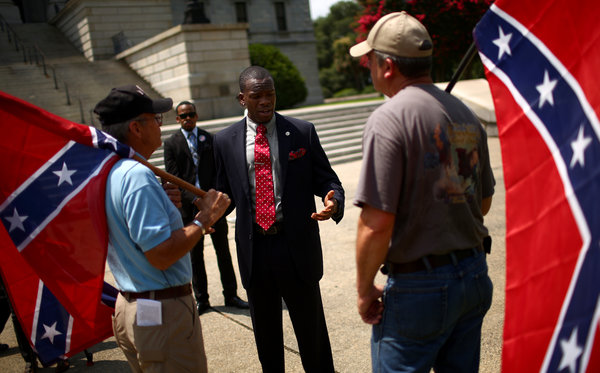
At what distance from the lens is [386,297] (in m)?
2.18

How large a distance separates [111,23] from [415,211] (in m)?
29.0

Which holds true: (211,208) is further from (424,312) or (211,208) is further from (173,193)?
(424,312)

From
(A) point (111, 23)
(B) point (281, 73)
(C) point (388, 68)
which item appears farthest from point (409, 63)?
(A) point (111, 23)

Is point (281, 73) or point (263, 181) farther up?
point (281, 73)

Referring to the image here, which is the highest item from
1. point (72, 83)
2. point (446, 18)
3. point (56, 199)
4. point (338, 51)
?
point (338, 51)

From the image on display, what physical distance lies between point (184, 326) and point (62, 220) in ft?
2.64

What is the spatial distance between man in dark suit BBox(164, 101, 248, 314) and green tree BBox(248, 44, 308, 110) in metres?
21.3

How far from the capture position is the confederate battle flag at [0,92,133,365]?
2584 millimetres

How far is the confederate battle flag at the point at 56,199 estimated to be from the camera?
2.58 m

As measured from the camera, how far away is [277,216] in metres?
3.32

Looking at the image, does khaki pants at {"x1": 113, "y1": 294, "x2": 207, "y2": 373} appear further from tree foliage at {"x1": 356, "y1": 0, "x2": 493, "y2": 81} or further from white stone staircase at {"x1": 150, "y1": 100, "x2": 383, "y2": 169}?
tree foliage at {"x1": 356, "y1": 0, "x2": 493, "y2": 81}

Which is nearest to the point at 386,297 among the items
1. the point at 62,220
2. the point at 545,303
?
the point at 545,303

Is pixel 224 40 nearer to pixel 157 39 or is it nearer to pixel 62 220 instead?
pixel 157 39

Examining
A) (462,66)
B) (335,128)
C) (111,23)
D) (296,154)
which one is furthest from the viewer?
(111,23)
